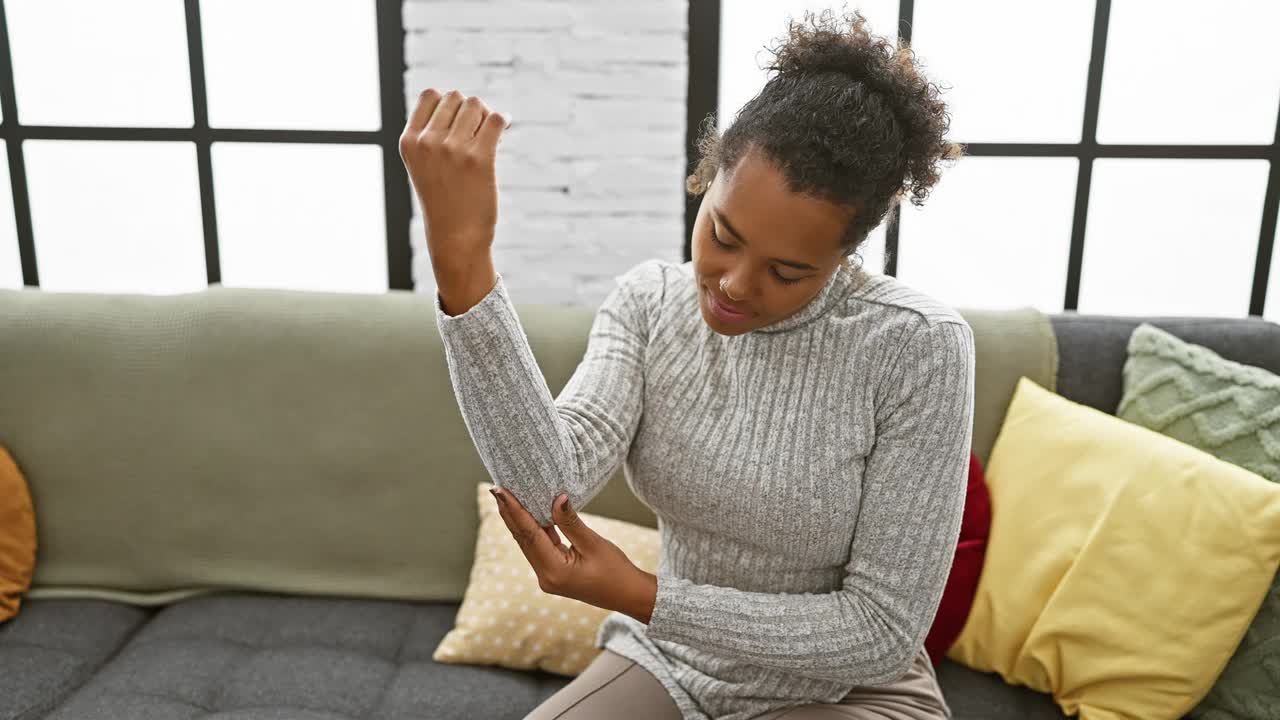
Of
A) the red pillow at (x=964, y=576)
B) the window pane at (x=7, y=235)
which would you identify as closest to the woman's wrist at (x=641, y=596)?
the red pillow at (x=964, y=576)

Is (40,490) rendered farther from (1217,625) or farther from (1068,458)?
(1217,625)

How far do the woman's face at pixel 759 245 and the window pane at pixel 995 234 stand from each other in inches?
50.5

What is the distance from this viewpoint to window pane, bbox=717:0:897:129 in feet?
6.70

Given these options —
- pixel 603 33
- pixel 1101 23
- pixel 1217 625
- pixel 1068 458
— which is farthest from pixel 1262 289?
pixel 603 33

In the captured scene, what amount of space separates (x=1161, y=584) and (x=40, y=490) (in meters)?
1.89

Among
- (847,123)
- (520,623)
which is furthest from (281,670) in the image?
(847,123)

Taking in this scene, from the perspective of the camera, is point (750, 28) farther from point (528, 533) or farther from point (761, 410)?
point (528, 533)

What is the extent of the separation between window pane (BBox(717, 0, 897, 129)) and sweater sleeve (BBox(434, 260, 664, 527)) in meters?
1.12

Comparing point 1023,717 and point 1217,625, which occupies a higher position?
point 1217,625

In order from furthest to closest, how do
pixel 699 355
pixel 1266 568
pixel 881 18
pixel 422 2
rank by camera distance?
pixel 881 18, pixel 422 2, pixel 1266 568, pixel 699 355

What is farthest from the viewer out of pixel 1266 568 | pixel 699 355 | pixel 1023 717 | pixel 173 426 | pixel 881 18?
pixel 881 18

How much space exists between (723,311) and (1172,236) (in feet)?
5.43

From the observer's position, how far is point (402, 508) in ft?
5.65

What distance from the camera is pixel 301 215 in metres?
2.23
